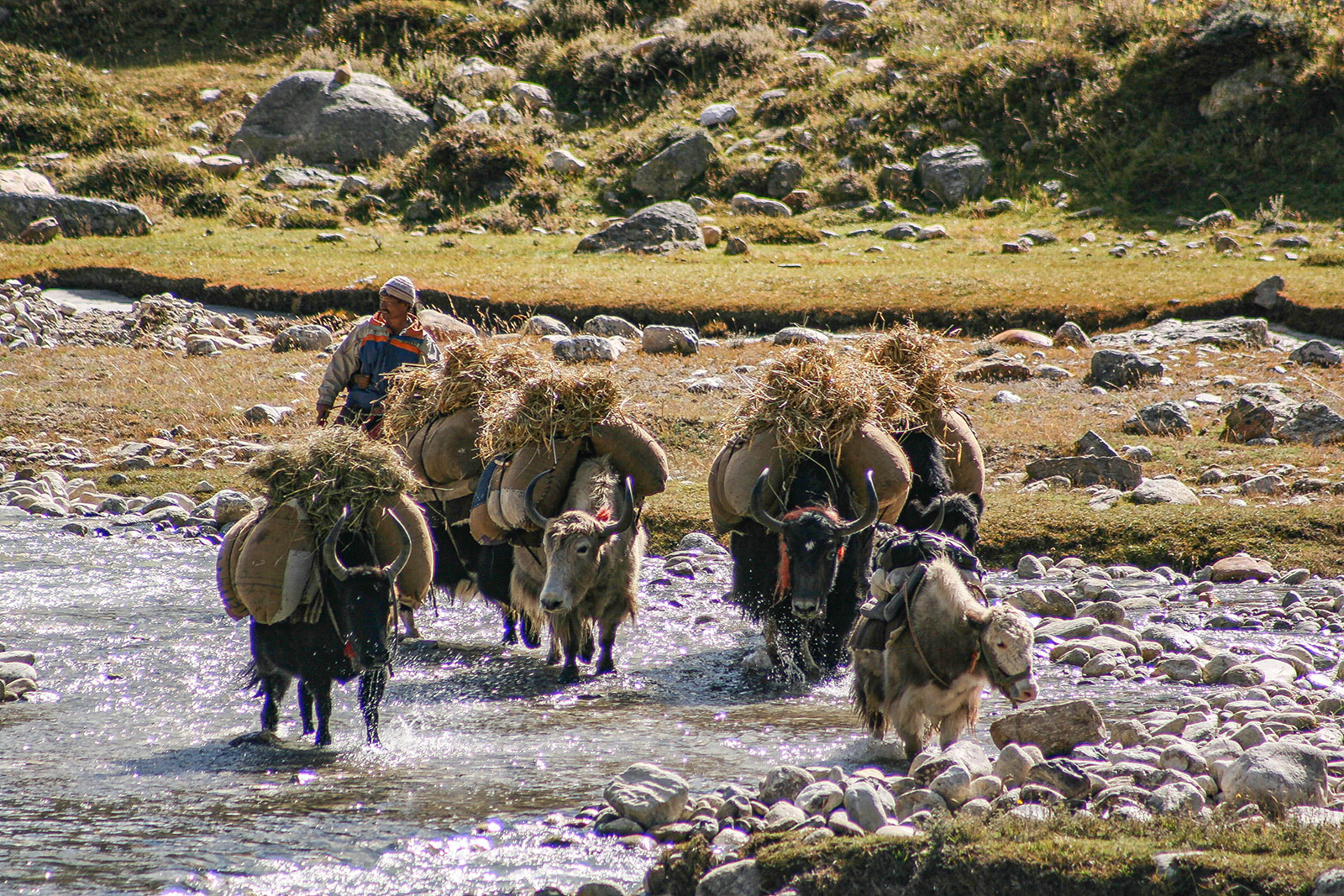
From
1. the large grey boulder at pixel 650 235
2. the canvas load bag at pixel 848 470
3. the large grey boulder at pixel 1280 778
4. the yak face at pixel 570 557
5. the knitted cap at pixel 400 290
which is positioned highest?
the large grey boulder at pixel 650 235

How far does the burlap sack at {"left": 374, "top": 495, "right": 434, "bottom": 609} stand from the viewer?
612cm

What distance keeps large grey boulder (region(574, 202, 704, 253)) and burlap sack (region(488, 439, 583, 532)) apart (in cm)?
1411

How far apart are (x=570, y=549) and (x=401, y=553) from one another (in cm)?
126

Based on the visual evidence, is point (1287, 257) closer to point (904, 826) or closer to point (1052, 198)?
point (1052, 198)

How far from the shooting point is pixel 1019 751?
4.73 metres

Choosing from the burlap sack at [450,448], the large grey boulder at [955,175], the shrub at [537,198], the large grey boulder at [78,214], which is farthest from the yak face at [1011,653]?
the large grey boulder at [78,214]

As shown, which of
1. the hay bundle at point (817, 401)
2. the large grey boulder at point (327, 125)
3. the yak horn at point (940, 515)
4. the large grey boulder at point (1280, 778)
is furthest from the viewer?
the large grey boulder at point (327, 125)

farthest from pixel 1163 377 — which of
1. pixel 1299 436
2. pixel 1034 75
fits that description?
pixel 1034 75

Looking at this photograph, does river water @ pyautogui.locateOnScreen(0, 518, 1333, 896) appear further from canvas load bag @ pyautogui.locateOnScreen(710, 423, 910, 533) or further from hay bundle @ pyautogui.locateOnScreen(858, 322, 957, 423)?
hay bundle @ pyautogui.locateOnScreen(858, 322, 957, 423)

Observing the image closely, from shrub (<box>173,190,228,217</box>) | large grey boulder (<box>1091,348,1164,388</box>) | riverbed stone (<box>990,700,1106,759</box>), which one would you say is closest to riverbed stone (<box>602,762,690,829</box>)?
riverbed stone (<box>990,700,1106,759</box>)

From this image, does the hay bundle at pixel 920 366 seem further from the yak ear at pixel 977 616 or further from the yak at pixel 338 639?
the yak at pixel 338 639

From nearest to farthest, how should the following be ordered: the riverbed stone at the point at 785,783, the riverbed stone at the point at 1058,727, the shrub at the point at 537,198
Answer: the riverbed stone at the point at 785,783, the riverbed stone at the point at 1058,727, the shrub at the point at 537,198

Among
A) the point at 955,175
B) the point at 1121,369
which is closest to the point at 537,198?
the point at 955,175

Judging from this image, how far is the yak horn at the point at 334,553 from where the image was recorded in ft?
18.9
